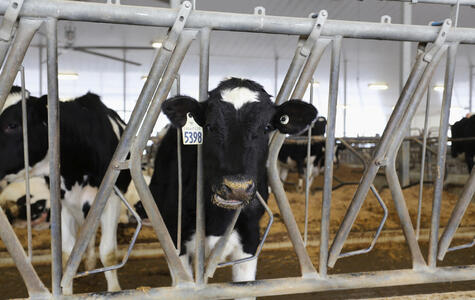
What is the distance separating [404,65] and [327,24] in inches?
256

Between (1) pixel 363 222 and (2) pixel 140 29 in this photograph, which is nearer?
(1) pixel 363 222

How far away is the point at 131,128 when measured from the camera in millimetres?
1794

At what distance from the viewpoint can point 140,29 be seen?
11000mm

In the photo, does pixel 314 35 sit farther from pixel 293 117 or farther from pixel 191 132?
pixel 191 132

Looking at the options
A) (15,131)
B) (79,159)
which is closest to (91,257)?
(79,159)

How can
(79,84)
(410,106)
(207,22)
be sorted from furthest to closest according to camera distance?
(79,84) → (410,106) → (207,22)

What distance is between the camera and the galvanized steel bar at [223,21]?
5.61ft

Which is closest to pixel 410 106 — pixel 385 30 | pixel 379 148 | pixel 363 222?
pixel 379 148

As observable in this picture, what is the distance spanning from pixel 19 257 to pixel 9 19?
3.25ft

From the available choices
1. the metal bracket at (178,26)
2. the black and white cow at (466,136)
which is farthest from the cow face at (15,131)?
the black and white cow at (466,136)

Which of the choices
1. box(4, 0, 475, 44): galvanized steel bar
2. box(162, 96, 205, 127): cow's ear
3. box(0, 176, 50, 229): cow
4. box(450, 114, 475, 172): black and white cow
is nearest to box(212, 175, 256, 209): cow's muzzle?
box(162, 96, 205, 127): cow's ear

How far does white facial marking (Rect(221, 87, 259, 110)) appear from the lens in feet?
7.11

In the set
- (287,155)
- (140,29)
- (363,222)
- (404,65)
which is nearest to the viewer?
(363,222)

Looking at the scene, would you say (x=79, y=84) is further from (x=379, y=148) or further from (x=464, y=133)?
(x=379, y=148)
